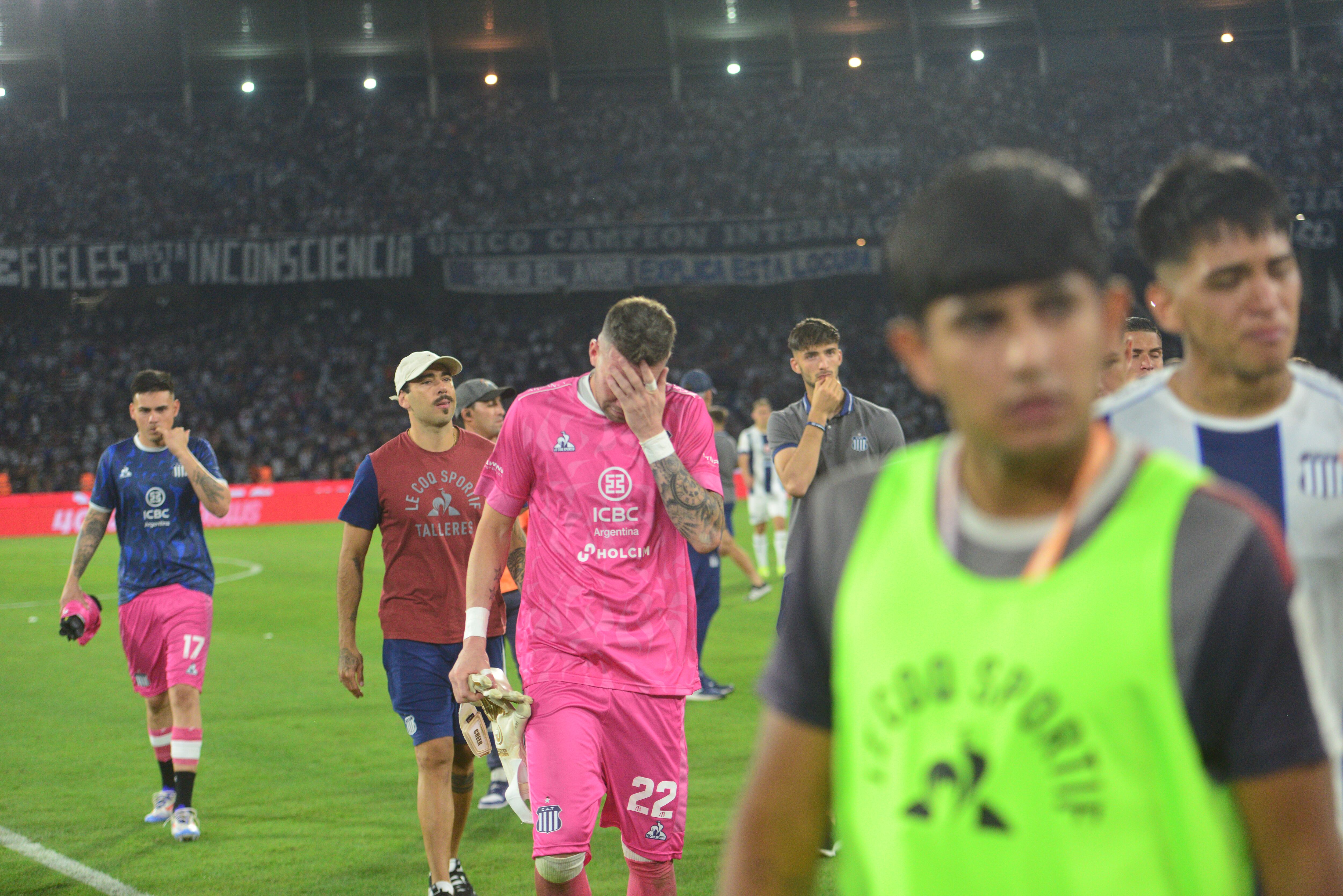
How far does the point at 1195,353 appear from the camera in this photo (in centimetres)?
245

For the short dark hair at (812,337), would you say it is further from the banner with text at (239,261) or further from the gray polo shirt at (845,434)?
the banner with text at (239,261)

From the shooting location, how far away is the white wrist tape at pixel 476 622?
4.51 metres

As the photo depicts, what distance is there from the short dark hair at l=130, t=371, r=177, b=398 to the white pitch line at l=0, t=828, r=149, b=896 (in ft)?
8.22

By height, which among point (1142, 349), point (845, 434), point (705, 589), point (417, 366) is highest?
point (417, 366)

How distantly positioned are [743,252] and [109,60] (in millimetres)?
23242

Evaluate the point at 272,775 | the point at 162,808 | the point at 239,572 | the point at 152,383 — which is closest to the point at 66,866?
the point at 162,808

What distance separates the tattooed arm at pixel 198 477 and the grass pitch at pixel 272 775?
→ 1821 mm

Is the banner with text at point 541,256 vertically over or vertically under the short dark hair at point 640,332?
over

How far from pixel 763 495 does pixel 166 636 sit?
36.3ft

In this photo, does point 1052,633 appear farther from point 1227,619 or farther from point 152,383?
point 152,383

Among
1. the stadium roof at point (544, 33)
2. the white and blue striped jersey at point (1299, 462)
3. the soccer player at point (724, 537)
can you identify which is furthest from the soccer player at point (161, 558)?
the stadium roof at point (544, 33)

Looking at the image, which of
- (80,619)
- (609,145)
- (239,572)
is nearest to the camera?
(80,619)

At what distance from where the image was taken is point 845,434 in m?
6.46

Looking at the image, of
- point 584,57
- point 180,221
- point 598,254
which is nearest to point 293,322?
point 180,221
